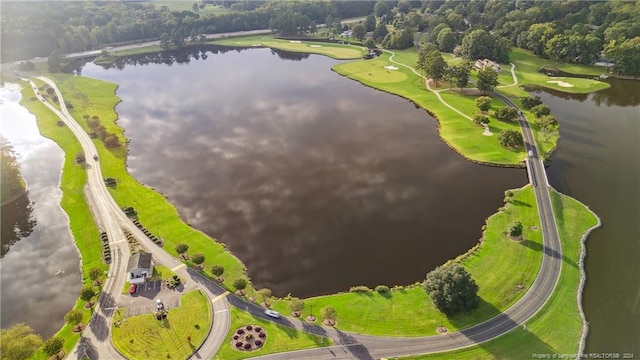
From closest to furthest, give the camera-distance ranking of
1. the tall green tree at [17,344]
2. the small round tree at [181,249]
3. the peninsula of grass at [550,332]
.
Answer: the tall green tree at [17,344] → the peninsula of grass at [550,332] → the small round tree at [181,249]

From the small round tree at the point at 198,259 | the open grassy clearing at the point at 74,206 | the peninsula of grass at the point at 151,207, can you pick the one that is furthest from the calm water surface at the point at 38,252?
the small round tree at the point at 198,259

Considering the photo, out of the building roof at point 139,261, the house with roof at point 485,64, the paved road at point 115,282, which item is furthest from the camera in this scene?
the house with roof at point 485,64

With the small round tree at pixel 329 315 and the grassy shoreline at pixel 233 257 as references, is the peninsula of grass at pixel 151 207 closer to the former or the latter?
the grassy shoreline at pixel 233 257

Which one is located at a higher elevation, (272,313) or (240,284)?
(240,284)

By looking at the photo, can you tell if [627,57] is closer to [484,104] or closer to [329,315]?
[484,104]

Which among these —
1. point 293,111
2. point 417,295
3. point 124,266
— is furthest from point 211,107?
point 417,295

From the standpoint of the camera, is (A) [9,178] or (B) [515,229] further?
(A) [9,178]

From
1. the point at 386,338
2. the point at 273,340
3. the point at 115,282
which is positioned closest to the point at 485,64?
the point at 386,338

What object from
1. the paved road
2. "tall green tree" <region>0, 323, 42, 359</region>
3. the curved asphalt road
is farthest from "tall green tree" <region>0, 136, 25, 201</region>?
"tall green tree" <region>0, 323, 42, 359</region>
